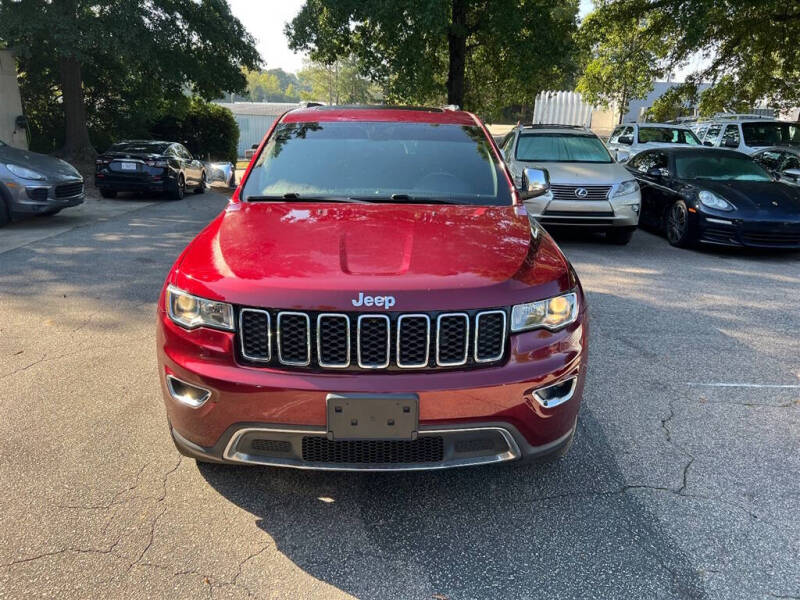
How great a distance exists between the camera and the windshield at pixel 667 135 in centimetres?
1495

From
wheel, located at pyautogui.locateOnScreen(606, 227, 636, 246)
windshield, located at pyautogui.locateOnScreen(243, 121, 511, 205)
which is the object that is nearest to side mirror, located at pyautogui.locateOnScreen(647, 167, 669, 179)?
wheel, located at pyautogui.locateOnScreen(606, 227, 636, 246)

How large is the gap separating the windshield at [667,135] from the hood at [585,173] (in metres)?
6.03

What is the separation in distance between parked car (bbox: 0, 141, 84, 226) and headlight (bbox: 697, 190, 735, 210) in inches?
382

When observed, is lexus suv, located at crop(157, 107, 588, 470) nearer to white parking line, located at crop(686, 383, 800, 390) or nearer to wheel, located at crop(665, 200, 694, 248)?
white parking line, located at crop(686, 383, 800, 390)

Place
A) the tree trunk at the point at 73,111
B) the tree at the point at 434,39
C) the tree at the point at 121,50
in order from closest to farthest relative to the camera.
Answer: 1. the tree at the point at 434,39
2. the tree at the point at 121,50
3. the tree trunk at the point at 73,111

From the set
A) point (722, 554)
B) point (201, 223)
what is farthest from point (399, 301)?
point (201, 223)

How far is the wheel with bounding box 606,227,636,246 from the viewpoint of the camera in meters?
9.20

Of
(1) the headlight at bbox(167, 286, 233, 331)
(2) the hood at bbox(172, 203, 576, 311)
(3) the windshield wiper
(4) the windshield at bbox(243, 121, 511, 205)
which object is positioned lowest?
(1) the headlight at bbox(167, 286, 233, 331)

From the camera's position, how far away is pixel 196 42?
18.4 metres

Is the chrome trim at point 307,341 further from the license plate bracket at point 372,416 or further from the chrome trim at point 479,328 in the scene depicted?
the chrome trim at point 479,328

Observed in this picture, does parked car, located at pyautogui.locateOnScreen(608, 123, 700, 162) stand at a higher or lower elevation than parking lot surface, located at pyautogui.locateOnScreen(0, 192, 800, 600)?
higher

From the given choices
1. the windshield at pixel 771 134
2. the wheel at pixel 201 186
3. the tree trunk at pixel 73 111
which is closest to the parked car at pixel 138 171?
the wheel at pixel 201 186

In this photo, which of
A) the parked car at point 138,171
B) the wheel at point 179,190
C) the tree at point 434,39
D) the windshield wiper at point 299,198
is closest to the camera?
the windshield wiper at point 299,198

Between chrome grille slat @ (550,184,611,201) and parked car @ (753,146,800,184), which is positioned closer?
chrome grille slat @ (550,184,611,201)
